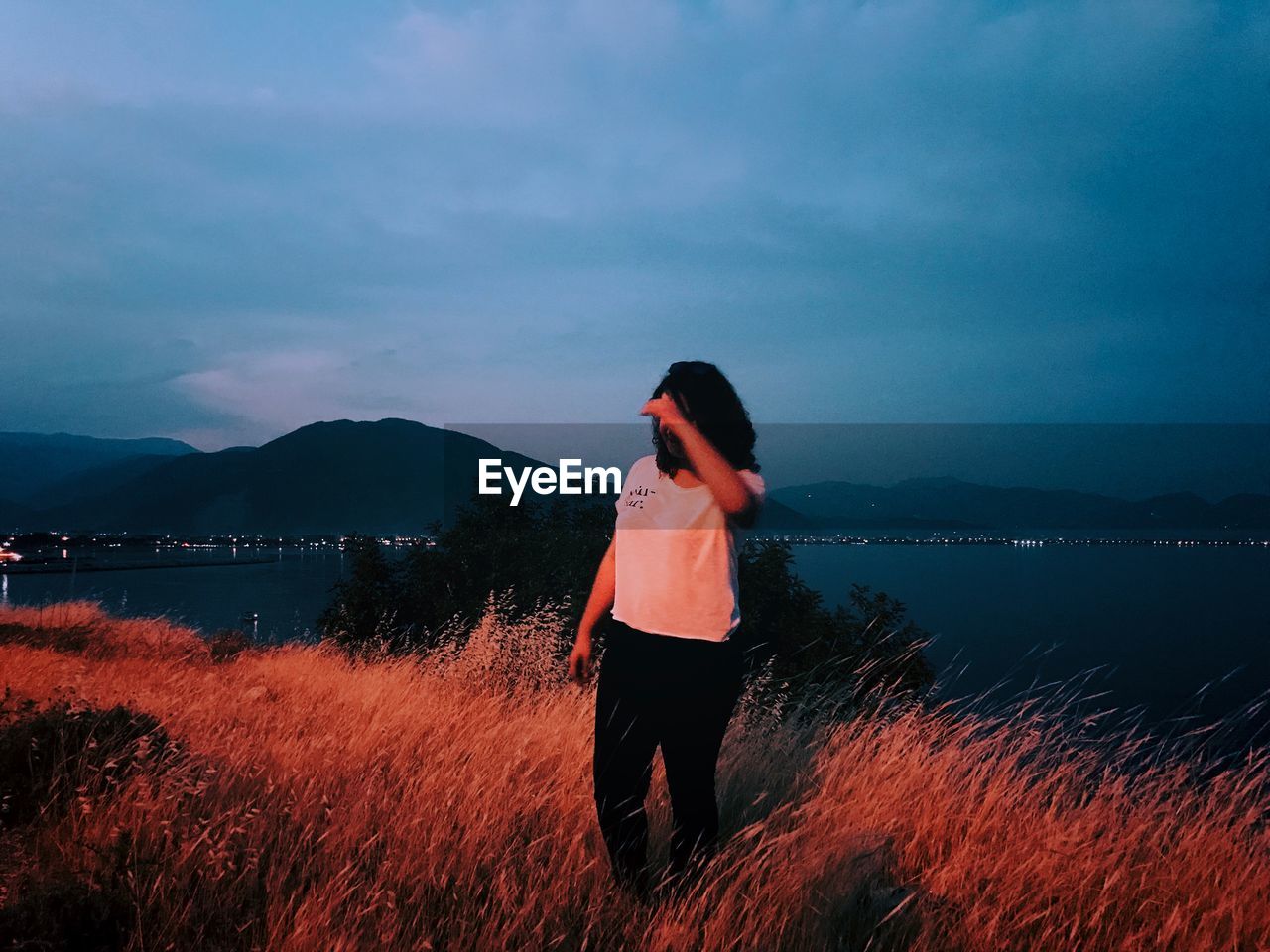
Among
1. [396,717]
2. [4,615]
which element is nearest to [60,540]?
[4,615]

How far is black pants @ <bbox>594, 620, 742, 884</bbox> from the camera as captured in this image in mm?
2469

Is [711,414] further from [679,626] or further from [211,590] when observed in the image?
[211,590]

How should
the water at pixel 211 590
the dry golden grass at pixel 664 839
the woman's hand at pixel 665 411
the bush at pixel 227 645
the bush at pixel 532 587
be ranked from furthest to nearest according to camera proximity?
1. the water at pixel 211 590
2. the bush at pixel 532 587
3. the bush at pixel 227 645
4. the woman's hand at pixel 665 411
5. the dry golden grass at pixel 664 839

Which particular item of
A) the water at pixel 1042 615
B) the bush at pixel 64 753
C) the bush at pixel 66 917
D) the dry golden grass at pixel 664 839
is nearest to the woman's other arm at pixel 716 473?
the dry golden grass at pixel 664 839

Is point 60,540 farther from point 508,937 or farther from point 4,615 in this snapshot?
point 508,937

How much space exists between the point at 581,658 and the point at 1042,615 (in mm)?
98170

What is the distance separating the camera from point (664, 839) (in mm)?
3086

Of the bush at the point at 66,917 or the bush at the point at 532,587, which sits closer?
the bush at the point at 66,917

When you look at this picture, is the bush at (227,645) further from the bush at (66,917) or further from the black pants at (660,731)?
the black pants at (660,731)

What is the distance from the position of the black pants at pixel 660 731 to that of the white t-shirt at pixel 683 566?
0.20 ft

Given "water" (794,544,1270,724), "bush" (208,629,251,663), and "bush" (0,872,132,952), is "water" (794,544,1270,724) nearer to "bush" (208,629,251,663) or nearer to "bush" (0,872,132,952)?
"bush" (208,629,251,663)

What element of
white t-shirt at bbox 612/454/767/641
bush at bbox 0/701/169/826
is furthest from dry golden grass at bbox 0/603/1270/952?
white t-shirt at bbox 612/454/767/641

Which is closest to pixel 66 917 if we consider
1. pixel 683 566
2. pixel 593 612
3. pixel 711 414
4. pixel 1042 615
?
pixel 593 612

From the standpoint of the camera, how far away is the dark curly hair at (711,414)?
2.61m
